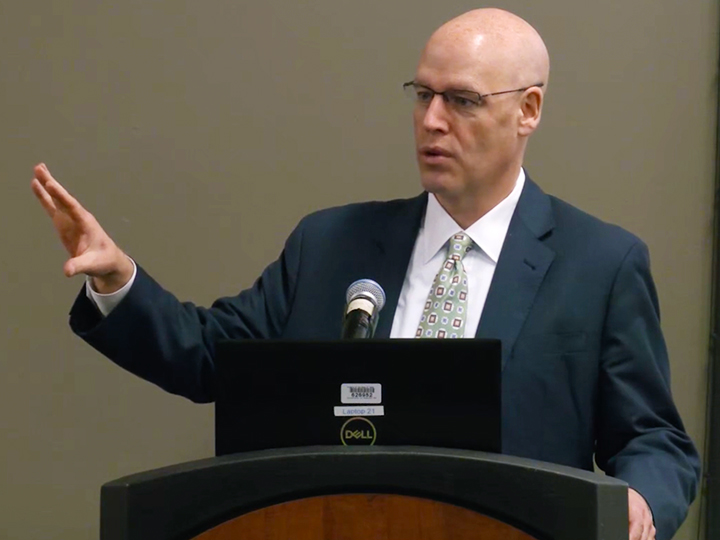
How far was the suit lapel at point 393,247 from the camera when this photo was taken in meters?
1.98

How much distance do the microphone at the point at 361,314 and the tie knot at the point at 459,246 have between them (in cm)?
48

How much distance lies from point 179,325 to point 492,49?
2.42 feet

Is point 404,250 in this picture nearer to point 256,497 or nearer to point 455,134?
point 455,134

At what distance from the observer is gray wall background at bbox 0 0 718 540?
2.78 m

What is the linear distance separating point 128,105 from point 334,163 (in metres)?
0.55

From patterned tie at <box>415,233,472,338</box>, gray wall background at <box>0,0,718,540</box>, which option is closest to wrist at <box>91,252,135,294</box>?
patterned tie at <box>415,233,472,338</box>

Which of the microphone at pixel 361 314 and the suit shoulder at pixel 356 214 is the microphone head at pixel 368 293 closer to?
the microphone at pixel 361 314

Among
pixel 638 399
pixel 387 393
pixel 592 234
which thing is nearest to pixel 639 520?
pixel 638 399

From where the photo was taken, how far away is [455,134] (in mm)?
1944

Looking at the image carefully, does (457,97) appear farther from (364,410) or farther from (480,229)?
(364,410)

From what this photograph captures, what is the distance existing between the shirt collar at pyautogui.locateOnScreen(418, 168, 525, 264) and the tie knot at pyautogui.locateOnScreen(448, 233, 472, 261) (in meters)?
0.01

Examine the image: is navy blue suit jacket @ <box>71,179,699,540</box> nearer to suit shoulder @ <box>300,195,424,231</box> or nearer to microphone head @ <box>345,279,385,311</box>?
suit shoulder @ <box>300,195,424,231</box>

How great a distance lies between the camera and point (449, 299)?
1942mm

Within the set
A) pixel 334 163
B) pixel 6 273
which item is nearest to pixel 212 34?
pixel 334 163
